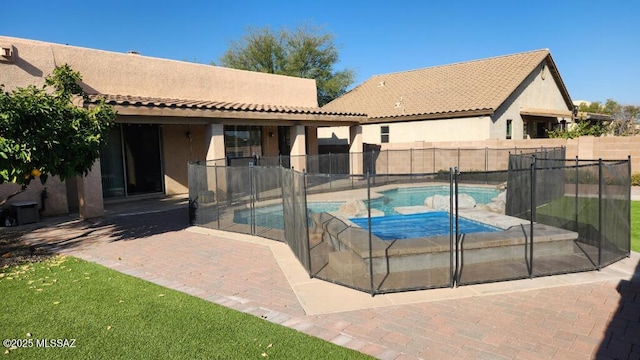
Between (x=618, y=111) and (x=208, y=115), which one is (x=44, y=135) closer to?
(x=208, y=115)

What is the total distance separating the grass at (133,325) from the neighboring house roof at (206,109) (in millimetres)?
5854

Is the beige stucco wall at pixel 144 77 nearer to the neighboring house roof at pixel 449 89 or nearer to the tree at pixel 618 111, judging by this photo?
the neighboring house roof at pixel 449 89

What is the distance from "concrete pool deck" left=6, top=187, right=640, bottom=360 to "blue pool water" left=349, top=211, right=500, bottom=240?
3.16m

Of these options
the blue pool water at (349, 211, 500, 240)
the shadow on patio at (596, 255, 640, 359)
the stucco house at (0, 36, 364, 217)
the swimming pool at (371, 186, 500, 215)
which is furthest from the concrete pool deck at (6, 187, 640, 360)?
the swimming pool at (371, 186, 500, 215)

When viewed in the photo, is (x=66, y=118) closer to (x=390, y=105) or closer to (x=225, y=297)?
(x=225, y=297)

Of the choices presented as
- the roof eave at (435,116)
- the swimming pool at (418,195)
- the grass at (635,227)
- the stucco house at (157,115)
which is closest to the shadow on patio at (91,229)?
the stucco house at (157,115)

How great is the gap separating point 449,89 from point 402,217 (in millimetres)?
17546

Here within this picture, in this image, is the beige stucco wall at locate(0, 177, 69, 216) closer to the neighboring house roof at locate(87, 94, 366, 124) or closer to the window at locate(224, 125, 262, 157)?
the neighboring house roof at locate(87, 94, 366, 124)

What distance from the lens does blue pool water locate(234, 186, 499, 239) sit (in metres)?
10.5

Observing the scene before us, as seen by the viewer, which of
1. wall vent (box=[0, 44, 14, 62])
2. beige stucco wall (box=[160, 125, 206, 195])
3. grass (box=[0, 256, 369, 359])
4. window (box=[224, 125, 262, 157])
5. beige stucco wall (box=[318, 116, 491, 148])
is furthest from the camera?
beige stucco wall (box=[318, 116, 491, 148])

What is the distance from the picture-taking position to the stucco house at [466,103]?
80.5 feet

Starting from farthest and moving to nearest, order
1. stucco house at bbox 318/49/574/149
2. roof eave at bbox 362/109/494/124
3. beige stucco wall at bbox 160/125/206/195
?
stucco house at bbox 318/49/574/149 < roof eave at bbox 362/109/494/124 < beige stucco wall at bbox 160/125/206/195

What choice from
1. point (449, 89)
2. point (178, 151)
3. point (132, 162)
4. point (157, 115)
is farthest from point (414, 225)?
point (449, 89)

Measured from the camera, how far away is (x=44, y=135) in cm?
822
